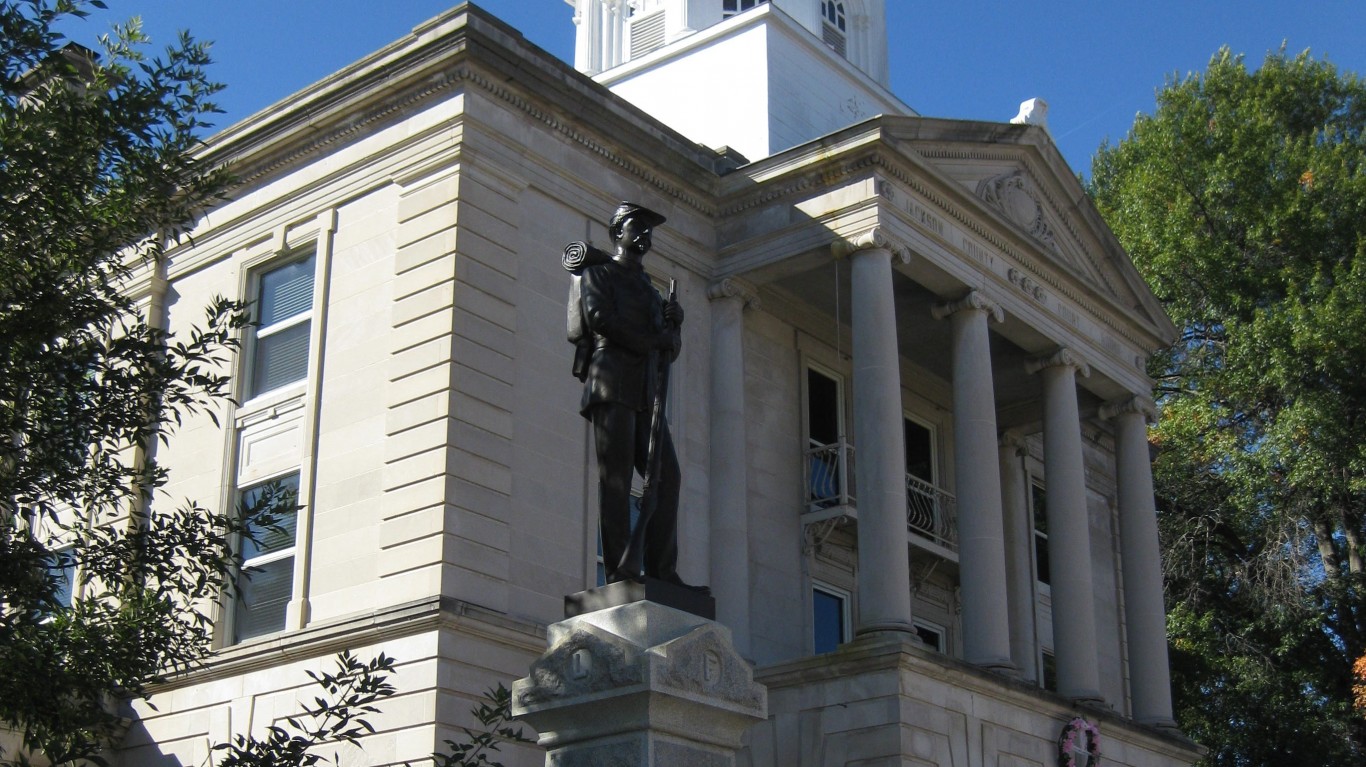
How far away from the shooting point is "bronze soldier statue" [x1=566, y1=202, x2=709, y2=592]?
31.9ft

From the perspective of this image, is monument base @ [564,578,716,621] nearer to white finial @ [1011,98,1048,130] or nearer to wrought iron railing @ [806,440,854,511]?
wrought iron railing @ [806,440,854,511]

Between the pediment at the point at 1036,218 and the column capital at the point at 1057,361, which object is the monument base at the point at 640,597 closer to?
the pediment at the point at 1036,218

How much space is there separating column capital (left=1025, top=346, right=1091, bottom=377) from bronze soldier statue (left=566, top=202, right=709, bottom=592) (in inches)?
642

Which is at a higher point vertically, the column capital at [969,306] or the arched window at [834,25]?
the arched window at [834,25]

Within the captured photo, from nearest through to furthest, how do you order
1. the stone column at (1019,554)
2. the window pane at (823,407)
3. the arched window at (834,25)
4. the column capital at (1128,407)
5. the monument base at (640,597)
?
1. the monument base at (640,597)
2. the window pane at (823,407)
3. the column capital at (1128,407)
4. the stone column at (1019,554)
5. the arched window at (834,25)

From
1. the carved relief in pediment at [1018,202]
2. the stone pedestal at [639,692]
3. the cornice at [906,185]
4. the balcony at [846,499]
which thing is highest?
the carved relief in pediment at [1018,202]

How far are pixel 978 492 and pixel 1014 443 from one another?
7.01m

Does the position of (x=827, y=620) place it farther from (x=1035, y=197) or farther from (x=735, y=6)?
(x=735, y=6)

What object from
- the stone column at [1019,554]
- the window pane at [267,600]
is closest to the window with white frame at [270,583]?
the window pane at [267,600]

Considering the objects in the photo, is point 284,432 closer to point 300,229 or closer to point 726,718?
point 300,229

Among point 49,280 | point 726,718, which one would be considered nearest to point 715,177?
point 49,280

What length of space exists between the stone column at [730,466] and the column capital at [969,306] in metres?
2.64

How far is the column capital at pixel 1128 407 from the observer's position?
27594mm

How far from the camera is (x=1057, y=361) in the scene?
2545cm
